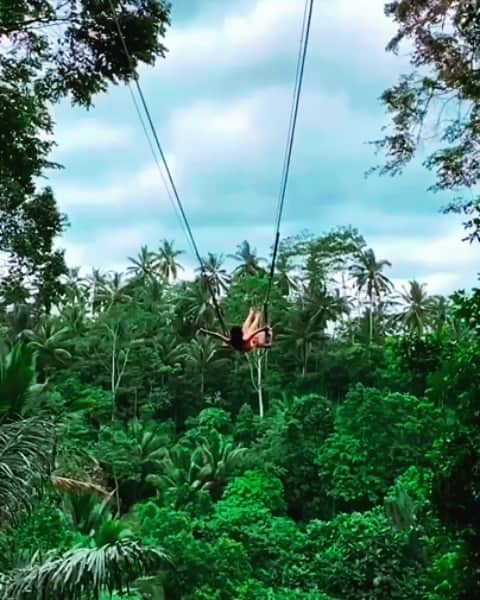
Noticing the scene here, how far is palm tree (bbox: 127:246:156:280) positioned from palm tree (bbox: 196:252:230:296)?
1.99m

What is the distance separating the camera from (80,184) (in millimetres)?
7195

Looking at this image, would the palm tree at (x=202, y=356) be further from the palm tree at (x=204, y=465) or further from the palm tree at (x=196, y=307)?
the palm tree at (x=204, y=465)

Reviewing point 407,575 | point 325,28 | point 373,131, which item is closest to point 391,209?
point 373,131

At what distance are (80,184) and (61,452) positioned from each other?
422cm

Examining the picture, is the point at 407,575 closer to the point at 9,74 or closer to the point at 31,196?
the point at 31,196

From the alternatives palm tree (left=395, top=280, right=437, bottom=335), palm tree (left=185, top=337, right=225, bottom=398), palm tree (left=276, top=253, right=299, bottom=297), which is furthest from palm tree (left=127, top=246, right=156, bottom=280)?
palm tree (left=395, top=280, right=437, bottom=335)

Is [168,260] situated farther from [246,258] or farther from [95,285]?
[246,258]

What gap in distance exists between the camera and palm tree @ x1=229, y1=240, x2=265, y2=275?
20344 mm

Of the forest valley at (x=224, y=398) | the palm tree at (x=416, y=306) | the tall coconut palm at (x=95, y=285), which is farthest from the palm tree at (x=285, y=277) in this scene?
the tall coconut palm at (x=95, y=285)

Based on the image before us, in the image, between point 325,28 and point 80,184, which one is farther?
point 80,184

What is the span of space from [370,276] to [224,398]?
5.16m

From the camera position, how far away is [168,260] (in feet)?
75.4

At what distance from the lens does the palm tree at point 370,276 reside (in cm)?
1961

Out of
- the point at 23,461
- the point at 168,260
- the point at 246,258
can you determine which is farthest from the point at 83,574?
the point at 168,260
